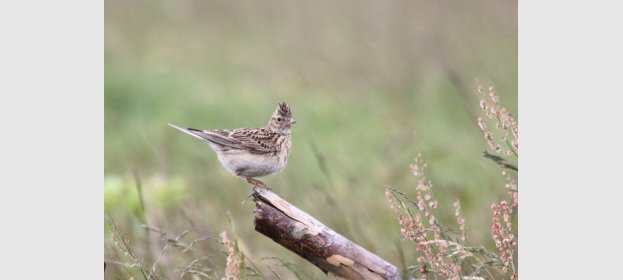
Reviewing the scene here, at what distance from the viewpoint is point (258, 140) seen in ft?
15.0

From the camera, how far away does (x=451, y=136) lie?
6246mm

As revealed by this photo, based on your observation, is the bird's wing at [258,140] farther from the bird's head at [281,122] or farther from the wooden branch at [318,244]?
the wooden branch at [318,244]

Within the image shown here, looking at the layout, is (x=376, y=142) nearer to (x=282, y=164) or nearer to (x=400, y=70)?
(x=400, y=70)

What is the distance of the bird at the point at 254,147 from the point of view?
454 cm

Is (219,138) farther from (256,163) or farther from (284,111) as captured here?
(284,111)

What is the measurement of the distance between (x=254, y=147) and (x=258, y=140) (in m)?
0.04

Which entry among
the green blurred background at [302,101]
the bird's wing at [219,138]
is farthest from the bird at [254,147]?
the green blurred background at [302,101]

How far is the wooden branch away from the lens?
409cm

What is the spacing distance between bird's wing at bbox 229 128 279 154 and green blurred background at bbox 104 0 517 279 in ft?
2.45

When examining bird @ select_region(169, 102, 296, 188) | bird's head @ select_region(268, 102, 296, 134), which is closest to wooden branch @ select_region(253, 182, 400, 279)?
bird @ select_region(169, 102, 296, 188)

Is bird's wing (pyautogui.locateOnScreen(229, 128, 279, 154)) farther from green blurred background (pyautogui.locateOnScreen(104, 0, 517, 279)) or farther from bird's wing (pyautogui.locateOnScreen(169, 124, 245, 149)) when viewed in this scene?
green blurred background (pyautogui.locateOnScreen(104, 0, 517, 279))

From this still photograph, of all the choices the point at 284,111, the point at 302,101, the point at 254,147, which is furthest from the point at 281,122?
the point at 302,101

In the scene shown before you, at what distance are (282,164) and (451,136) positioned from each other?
76.2 inches

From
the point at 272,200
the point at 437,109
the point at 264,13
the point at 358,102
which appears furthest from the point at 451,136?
the point at 272,200
